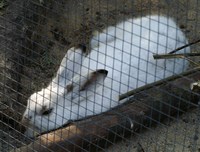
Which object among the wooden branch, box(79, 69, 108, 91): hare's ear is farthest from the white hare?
the wooden branch

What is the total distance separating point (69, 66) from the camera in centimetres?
377

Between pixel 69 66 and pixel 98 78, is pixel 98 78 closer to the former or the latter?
pixel 98 78

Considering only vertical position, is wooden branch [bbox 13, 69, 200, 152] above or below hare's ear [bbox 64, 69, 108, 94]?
below

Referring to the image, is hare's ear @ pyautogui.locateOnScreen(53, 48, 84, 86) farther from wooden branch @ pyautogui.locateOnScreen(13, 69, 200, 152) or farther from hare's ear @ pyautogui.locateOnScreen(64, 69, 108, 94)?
wooden branch @ pyautogui.locateOnScreen(13, 69, 200, 152)

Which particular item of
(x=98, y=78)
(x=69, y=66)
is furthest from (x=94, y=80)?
(x=69, y=66)

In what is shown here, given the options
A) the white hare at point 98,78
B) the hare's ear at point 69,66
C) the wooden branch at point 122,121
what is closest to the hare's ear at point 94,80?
the white hare at point 98,78

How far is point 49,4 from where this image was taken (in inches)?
166

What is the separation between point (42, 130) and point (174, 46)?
1081 millimetres

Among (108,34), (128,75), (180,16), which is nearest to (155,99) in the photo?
(128,75)

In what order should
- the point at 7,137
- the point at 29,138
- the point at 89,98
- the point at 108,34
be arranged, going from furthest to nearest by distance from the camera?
the point at 108,34
the point at 89,98
the point at 7,137
the point at 29,138

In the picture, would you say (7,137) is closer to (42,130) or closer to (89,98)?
(42,130)

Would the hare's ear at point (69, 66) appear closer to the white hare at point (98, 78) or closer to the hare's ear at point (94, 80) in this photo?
the white hare at point (98, 78)

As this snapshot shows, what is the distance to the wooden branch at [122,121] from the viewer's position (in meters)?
3.25

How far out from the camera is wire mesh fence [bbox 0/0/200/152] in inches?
135
